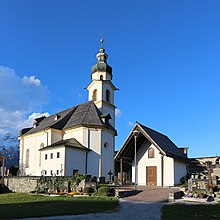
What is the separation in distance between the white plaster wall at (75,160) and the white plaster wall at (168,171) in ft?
51.2

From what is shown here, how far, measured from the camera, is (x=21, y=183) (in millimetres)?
36062

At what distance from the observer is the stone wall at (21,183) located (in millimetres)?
34531

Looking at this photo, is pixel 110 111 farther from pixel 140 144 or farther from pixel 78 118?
pixel 140 144

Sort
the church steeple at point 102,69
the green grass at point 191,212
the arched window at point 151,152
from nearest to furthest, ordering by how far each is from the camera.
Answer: the green grass at point 191,212 → the arched window at point 151,152 → the church steeple at point 102,69

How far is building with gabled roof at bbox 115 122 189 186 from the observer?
29.0 m

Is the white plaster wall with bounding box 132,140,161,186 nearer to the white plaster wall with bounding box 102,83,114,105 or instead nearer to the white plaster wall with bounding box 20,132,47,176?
the white plaster wall with bounding box 20,132,47,176

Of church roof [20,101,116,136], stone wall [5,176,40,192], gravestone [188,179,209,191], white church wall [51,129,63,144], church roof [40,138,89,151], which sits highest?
church roof [20,101,116,136]

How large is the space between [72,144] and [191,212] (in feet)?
92.2

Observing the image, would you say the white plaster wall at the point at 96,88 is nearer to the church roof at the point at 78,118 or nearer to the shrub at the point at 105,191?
the church roof at the point at 78,118

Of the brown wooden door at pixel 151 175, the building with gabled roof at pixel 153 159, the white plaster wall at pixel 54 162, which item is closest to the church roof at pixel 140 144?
the building with gabled roof at pixel 153 159

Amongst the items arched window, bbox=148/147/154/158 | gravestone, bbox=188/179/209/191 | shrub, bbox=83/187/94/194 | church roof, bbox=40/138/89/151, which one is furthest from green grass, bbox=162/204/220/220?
church roof, bbox=40/138/89/151

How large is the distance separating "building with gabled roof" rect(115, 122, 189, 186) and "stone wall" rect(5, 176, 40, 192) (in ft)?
35.2

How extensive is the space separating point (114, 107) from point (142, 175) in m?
28.7

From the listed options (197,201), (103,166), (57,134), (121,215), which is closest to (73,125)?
(57,134)
